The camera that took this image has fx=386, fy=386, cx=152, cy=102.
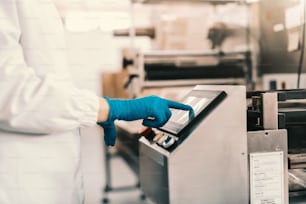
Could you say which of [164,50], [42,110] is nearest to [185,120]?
[42,110]

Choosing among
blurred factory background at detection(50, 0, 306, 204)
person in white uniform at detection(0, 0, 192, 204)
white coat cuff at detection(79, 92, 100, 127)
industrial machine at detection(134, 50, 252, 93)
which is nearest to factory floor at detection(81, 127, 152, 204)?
blurred factory background at detection(50, 0, 306, 204)

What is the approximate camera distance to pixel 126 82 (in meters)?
2.91

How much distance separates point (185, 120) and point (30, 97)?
1.09 feet

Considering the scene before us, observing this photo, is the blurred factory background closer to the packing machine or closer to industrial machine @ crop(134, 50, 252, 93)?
industrial machine @ crop(134, 50, 252, 93)

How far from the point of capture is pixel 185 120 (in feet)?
2.81

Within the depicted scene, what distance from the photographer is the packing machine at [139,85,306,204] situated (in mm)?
786

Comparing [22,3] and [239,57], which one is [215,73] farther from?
[22,3]

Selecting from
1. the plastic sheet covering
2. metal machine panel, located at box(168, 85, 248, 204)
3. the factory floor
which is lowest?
the factory floor

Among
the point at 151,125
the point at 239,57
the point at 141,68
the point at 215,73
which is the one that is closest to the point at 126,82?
the point at 141,68

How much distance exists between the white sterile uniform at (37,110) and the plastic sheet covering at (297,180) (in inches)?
19.3

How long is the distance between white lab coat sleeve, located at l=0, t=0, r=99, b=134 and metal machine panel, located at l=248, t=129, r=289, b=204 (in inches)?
13.6

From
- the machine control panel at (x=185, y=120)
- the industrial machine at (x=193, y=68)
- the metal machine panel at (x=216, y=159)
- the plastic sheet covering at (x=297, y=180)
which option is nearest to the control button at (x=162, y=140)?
the machine control panel at (x=185, y=120)

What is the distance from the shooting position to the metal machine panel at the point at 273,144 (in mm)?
832

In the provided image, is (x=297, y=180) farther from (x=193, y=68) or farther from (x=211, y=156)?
(x=193, y=68)
